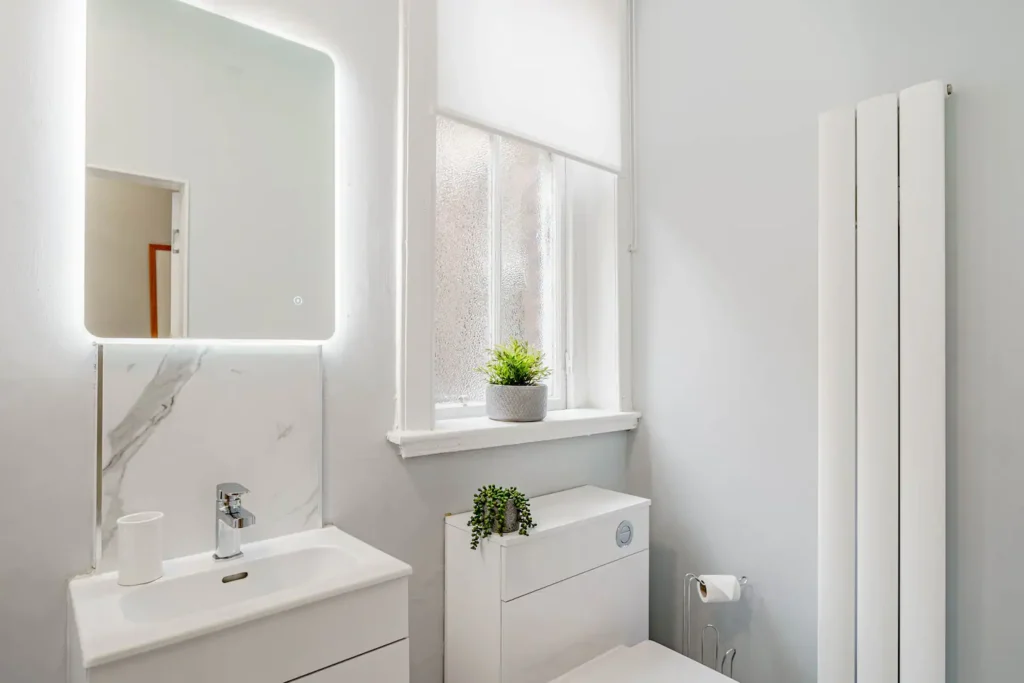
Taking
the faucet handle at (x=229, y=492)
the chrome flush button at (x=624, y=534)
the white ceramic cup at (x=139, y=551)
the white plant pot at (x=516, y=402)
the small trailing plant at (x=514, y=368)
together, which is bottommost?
the chrome flush button at (x=624, y=534)

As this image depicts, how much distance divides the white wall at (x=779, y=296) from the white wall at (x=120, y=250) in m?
1.40

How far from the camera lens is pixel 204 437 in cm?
116

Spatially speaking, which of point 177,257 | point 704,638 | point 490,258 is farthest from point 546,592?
A: point 177,257

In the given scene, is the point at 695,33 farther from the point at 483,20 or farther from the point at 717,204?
the point at 483,20

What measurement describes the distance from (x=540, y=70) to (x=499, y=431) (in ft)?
3.54

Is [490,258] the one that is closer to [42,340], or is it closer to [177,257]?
[177,257]

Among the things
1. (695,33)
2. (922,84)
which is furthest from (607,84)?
(922,84)

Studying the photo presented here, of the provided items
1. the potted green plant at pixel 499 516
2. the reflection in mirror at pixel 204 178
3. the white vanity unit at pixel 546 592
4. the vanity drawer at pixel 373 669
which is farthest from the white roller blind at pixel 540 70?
the vanity drawer at pixel 373 669

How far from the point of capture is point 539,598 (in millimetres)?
1407

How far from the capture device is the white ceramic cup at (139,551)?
39.7 inches

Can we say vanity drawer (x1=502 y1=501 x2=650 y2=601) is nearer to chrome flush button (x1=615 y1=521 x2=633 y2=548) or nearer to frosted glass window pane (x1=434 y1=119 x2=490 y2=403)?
chrome flush button (x1=615 y1=521 x2=633 y2=548)

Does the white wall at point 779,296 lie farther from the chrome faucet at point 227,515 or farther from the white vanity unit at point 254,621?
the chrome faucet at point 227,515

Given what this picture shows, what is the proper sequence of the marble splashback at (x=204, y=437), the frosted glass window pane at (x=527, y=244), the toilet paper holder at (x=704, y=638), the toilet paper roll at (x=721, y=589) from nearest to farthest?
the marble splashback at (x=204, y=437) → the toilet paper roll at (x=721, y=589) → the toilet paper holder at (x=704, y=638) → the frosted glass window pane at (x=527, y=244)

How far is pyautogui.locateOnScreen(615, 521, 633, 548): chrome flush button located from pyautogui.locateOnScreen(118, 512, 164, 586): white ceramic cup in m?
1.09
